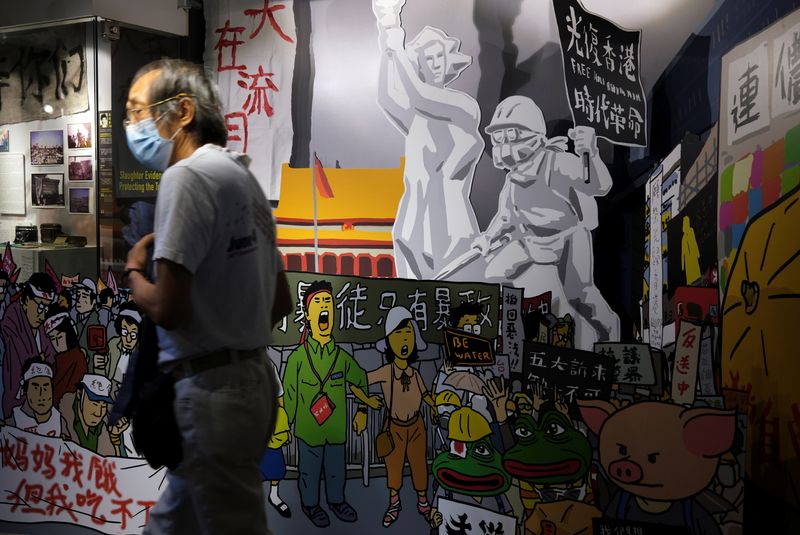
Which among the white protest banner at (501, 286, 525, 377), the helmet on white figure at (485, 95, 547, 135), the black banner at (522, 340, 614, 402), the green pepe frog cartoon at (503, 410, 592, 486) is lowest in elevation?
the green pepe frog cartoon at (503, 410, 592, 486)

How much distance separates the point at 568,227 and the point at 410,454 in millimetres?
936

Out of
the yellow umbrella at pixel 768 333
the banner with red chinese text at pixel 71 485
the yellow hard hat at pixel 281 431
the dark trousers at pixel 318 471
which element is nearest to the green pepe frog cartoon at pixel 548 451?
the yellow umbrella at pixel 768 333

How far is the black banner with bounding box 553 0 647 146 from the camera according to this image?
2.49 meters

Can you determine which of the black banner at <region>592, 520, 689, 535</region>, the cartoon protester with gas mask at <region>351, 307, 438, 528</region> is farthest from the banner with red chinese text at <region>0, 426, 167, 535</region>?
the black banner at <region>592, 520, 689, 535</region>

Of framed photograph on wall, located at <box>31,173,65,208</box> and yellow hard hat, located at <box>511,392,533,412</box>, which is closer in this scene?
yellow hard hat, located at <box>511,392,533,412</box>

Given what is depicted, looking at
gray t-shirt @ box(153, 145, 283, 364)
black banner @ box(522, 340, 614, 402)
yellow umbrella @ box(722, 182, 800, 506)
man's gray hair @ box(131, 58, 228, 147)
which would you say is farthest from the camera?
black banner @ box(522, 340, 614, 402)

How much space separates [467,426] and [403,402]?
0.77ft

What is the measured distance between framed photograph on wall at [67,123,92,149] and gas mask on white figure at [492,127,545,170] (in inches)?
58.9

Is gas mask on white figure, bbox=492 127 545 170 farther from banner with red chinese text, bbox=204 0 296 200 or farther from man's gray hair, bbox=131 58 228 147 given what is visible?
man's gray hair, bbox=131 58 228 147

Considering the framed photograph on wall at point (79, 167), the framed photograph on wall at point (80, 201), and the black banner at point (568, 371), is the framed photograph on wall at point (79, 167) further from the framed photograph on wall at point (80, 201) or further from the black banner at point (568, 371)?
the black banner at point (568, 371)

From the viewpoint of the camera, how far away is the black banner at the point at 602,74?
2494mm

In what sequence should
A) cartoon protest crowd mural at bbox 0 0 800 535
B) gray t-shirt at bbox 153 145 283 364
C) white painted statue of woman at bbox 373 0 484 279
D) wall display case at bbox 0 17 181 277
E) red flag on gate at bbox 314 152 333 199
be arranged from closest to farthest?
gray t-shirt at bbox 153 145 283 364, cartoon protest crowd mural at bbox 0 0 800 535, white painted statue of woman at bbox 373 0 484 279, red flag on gate at bbox 314 152 333 199, wall display case at bbox 0 17 181 277

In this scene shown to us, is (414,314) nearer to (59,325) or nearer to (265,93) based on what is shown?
(265,93)

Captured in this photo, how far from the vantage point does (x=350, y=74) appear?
2.81 m
